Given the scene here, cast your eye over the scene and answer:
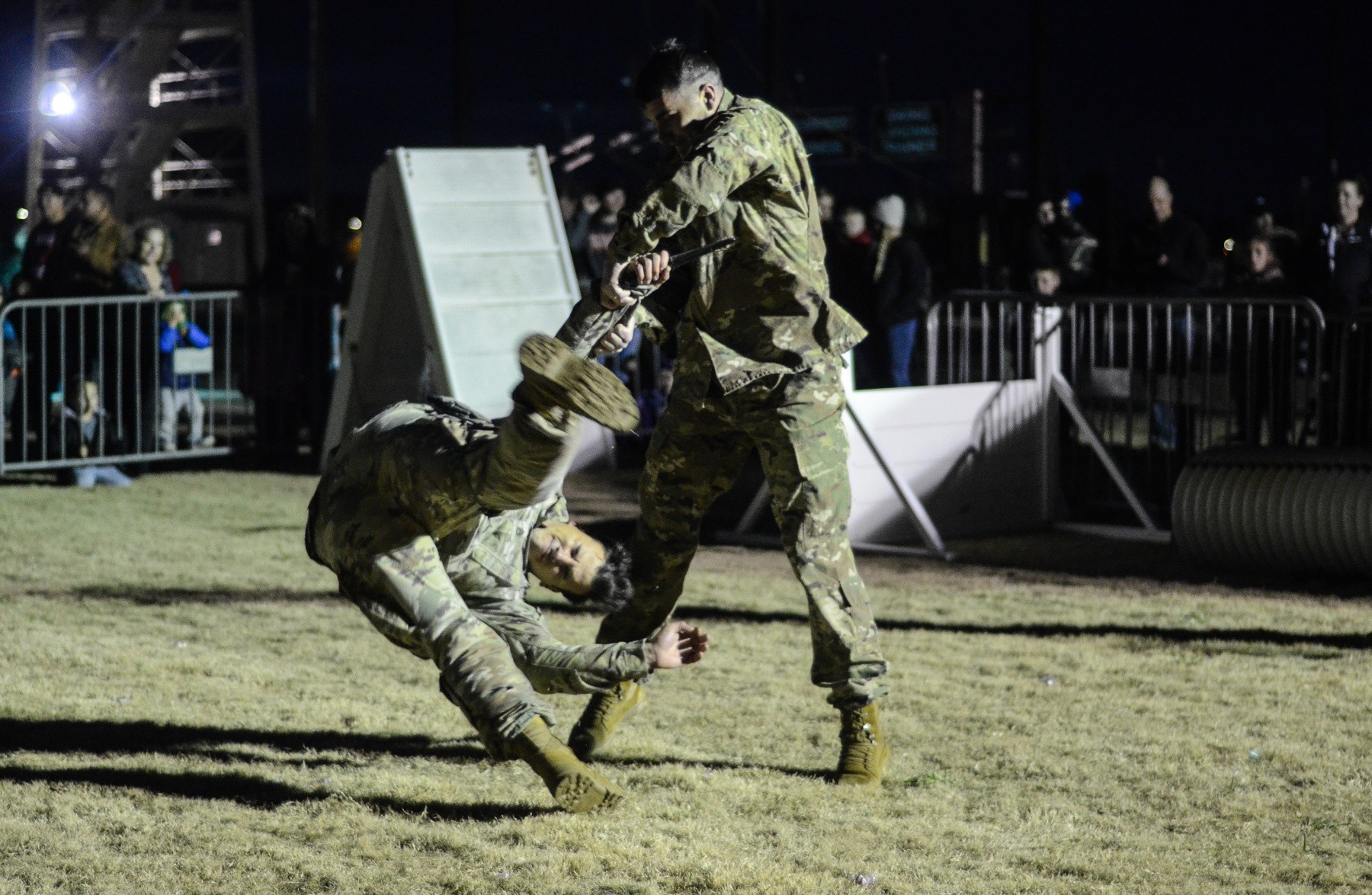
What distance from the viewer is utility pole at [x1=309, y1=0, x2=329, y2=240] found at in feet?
80.9

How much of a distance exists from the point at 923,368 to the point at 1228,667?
698cm

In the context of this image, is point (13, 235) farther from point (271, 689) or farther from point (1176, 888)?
point (1176, 888)

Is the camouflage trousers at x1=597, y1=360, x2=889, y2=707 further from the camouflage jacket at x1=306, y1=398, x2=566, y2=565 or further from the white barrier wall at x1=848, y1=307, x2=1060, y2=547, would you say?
the white barrier wall at x1=848, y1=307, x2=1060, y2=547

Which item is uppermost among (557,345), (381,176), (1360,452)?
(381,176)

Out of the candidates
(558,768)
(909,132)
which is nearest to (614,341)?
(558,768)

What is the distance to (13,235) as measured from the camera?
15.0m

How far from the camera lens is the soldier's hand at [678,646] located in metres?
4.37

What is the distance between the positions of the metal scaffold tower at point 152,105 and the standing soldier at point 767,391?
57.9 ft

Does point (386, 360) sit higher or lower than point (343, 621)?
higher

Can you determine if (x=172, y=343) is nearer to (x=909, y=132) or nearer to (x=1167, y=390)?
(x=1167, y=390)

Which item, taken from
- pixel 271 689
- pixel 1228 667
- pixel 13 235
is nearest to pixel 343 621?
pixel 271 689

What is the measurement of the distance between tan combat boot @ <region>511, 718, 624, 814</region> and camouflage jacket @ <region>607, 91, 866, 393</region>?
4.04 feet

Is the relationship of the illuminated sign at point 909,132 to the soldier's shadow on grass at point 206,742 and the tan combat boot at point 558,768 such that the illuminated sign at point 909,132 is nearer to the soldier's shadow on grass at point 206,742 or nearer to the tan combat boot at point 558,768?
the soldier's shadow on grass at point 206,742

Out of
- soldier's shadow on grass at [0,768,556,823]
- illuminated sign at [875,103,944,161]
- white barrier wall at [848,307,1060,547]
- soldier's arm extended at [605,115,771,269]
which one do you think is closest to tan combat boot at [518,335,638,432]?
soldier's arm extended at [605,115,771,269]
